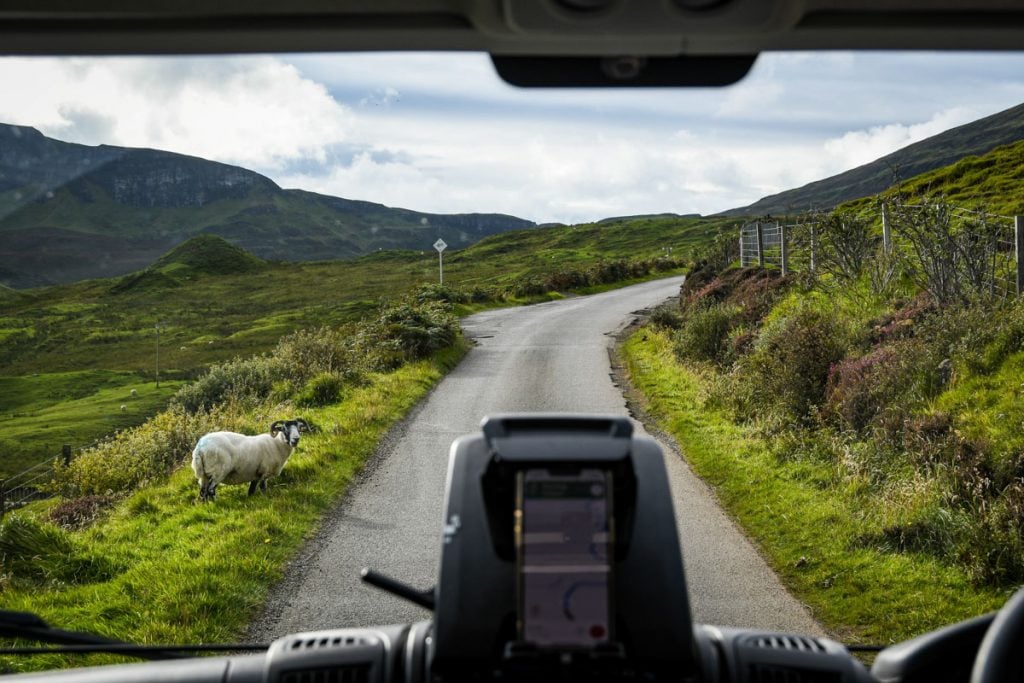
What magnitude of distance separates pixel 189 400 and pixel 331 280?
255ft

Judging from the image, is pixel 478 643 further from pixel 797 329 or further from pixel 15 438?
pixel 15 438

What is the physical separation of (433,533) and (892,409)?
547 cm

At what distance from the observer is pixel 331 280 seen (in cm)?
10269

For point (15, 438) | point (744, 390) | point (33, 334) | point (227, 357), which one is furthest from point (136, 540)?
point (33, 334)

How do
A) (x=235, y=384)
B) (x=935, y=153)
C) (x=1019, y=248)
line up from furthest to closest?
(x=935, y=153) < (x=235, y=384) < (x=1019, y=248)

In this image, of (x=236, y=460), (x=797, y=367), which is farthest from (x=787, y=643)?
(x=797, y=367)

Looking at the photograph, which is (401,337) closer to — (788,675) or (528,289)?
(528,289)

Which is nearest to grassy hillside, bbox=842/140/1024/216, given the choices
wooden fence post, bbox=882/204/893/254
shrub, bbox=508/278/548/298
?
shrub, bbox=508/278/548/298

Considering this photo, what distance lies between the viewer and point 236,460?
34.9 feet

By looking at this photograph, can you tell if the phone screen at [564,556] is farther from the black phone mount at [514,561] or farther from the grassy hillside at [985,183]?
the grassy hillside at [985,183]

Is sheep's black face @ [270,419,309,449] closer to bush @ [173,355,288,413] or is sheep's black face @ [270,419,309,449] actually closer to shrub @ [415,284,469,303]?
bush @ [173,355,288,413]

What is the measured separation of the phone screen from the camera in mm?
2066

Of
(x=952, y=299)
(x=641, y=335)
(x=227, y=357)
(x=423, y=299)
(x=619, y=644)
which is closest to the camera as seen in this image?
(x=619, y=644)

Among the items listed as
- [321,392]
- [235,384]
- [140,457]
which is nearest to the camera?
[140,457]
